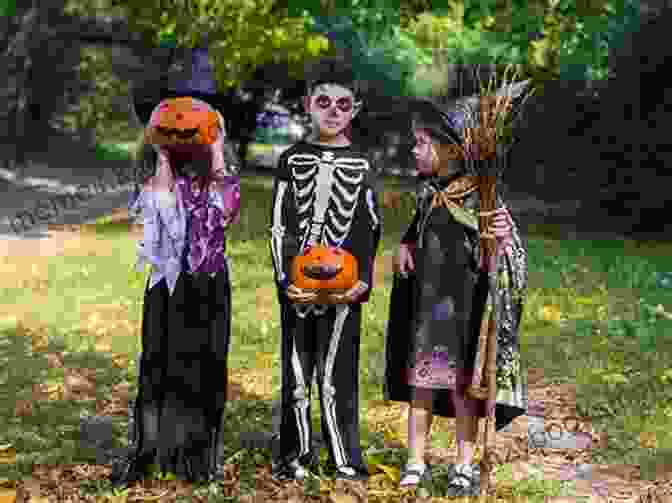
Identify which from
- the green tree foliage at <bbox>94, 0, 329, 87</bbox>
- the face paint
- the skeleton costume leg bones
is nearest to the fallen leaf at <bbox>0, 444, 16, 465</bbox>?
the skeleton costume leg bones

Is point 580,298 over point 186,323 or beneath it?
beneath

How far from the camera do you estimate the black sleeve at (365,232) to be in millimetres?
5316

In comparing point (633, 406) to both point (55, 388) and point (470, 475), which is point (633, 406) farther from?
point (55, 388)

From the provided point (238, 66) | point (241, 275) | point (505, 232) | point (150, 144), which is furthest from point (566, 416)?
point (238, 66)

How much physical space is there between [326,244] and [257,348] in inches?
142

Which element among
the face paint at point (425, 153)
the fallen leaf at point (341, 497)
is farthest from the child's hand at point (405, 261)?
the fallen leaf at point (341, 497)

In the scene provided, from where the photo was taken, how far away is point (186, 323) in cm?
530

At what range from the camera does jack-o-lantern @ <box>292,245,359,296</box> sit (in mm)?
5168

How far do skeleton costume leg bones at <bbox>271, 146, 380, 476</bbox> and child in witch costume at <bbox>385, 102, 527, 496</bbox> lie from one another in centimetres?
29

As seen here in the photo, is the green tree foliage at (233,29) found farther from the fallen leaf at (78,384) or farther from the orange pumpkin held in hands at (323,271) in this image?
the orange pumpkin held in hands at (323,271)

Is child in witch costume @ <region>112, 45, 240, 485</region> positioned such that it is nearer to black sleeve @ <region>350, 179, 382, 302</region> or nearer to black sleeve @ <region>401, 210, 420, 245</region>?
black sleeve @ <region>350, 179, 382, 302</region>

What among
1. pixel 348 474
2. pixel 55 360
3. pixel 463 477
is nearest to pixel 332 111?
pixel 348 474

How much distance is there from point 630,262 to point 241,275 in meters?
5.26

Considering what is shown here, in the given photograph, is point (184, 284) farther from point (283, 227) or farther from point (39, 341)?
point (39, 341)
